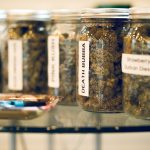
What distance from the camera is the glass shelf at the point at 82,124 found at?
20.4 inches

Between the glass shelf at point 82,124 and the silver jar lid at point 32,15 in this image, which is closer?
the glass shelf at point 82,124

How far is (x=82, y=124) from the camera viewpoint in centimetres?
53

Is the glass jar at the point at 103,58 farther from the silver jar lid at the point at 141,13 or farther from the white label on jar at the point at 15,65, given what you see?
the white label on jar at the point at 15,65

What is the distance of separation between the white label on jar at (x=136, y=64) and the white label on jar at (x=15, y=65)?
0.68 feet

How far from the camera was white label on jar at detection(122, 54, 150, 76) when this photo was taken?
49 centimetres

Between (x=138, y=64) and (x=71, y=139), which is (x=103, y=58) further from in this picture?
(x=71, y=139)

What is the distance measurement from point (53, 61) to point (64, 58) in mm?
21

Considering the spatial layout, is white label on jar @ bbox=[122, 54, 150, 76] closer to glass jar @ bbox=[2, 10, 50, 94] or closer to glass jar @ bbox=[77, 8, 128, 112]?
glass jar @ bbox=[77, 8, 128, 112]

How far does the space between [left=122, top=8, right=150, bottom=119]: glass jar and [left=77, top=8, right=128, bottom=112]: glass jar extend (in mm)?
19

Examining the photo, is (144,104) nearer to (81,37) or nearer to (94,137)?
(81,37)

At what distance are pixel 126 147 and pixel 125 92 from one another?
1.73 feet

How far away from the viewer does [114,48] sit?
533mm

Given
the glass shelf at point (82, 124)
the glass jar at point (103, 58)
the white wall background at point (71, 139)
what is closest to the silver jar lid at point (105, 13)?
the glass jar at point (103, 58)

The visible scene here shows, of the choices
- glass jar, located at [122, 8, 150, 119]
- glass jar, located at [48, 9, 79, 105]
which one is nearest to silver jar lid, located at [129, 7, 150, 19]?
glass jar, located at [122, 8, 150, 119]
